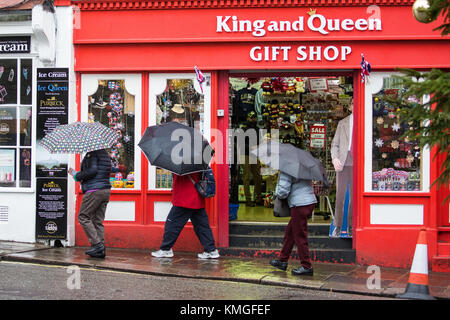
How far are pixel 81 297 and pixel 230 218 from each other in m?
4.31

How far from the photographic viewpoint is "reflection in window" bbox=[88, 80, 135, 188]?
10141 millimetres

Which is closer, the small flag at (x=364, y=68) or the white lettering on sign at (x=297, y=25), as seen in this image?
the small flag at (x=364, y=68)

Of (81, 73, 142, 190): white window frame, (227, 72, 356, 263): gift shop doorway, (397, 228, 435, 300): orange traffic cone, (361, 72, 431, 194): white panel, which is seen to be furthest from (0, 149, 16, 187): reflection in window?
(397, 228, 435, 300): orange traffic cone

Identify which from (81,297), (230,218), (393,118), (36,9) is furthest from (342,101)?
(81,297)

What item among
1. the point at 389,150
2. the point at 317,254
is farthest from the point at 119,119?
the point at 389,150

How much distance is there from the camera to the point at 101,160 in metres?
8.76

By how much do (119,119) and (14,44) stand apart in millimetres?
2289

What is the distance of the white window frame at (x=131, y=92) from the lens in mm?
10055

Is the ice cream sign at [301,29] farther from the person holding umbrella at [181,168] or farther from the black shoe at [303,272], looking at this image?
the black shoe at [303,272]

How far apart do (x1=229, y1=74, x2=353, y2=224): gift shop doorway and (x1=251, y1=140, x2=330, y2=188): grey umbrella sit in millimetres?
3309

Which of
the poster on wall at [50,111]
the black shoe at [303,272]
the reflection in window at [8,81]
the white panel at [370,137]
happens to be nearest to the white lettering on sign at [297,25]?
the white panel at [370,137]

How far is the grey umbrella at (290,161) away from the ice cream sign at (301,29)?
240cm

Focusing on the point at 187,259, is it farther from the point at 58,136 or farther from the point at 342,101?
the point at 342,101

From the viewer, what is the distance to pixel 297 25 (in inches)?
380
